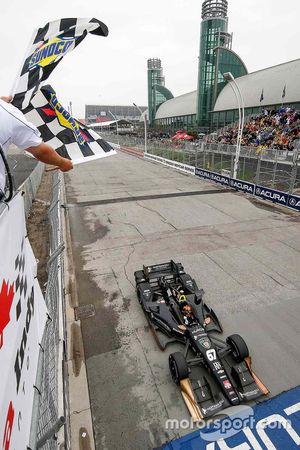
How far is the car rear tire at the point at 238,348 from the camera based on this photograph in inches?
173

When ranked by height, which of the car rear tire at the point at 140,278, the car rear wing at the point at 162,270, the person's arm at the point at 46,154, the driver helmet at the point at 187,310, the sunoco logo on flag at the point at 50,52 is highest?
the sunoco logo on flag at the point at 50,52

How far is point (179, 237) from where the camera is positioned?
32.8 feet

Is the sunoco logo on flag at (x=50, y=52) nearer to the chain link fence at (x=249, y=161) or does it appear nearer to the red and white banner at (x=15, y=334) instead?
the red and white banner at (x=15, y=334)

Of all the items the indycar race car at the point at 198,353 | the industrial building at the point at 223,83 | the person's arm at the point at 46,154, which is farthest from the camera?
the industrial building at the point at 223,83

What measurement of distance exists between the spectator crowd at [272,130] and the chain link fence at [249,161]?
17.4 feet

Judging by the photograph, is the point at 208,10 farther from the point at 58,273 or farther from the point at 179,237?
the point at 58,273

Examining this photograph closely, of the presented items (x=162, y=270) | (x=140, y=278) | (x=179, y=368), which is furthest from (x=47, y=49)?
(x=162, y=270)

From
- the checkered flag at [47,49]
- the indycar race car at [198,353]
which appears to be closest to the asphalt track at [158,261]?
the indycar race car at [198,353]

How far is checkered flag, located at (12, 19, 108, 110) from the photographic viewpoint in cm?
221

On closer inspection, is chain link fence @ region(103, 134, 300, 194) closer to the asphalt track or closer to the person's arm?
the asphalt track

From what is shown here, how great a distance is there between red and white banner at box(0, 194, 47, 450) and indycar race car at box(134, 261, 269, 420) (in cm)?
A: 271

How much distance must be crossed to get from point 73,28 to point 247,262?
7.25 meters

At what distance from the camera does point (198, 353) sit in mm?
4523

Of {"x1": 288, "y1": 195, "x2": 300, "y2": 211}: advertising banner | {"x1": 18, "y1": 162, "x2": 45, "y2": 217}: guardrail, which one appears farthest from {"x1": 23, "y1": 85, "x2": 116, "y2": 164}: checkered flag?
{"x1": 288, "y1": 195, "x2": 300, "y2": 211}: advertising banner
